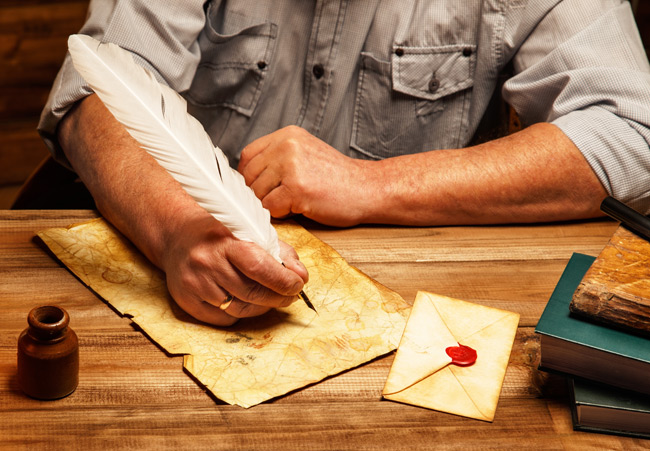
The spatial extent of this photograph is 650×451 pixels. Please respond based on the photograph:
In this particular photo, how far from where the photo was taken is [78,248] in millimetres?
1039

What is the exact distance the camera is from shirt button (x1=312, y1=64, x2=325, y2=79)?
1.46 metres

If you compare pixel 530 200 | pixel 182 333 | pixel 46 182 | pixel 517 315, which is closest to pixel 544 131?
pixel 530 200

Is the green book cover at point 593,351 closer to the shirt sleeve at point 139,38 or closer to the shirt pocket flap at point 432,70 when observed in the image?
the shirt pocket flap at point 432,70

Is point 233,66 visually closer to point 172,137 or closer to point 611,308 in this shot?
point 172,137

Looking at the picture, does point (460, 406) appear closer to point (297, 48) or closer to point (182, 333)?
point (182, 333)

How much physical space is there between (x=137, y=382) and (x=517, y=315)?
0.53 m

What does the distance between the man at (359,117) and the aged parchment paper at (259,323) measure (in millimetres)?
35

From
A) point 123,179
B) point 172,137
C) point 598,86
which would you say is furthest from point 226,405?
point 598,86

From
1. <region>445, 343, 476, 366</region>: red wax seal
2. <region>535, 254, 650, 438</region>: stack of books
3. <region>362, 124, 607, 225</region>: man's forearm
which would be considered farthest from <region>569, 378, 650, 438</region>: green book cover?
<region>362, 124, 607, 225</region>: man's forearm

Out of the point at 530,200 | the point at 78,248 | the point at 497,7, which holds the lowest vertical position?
the point at 78,248

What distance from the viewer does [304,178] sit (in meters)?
1.13

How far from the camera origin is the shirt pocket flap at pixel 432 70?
1445 millimetres

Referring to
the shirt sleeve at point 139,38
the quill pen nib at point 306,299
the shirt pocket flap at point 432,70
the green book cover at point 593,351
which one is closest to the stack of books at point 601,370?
the green book cover at point 593,351

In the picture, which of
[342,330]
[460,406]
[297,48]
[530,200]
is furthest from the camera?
[297,48]
